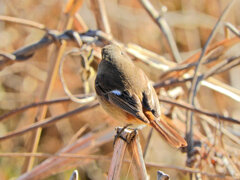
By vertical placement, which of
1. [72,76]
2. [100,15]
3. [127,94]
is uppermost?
[100,15]

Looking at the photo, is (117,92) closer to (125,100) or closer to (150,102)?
(125,100)

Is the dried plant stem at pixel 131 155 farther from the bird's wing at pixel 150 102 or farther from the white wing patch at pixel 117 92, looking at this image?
the white wing patch at pixel 117 92

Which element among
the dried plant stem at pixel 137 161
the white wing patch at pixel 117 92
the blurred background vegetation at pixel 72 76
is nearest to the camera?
the dried plant stem at pixel 137 161

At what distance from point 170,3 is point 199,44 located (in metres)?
0.70

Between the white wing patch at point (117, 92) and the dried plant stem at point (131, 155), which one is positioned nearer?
the dried plant stem at point (131, 155)

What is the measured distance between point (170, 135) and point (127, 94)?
0.40 meters

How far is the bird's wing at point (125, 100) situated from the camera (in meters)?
1.98

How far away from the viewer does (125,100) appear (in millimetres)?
2088

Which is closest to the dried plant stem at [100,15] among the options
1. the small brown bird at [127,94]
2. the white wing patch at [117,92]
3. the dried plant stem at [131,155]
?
the small brown bird at [127,94]

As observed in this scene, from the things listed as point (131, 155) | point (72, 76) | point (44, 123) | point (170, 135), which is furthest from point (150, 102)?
point (72, 76)

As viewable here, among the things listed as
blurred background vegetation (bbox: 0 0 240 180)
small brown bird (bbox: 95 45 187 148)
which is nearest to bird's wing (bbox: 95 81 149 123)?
small brown bird (bbox: 95 45 187 148)

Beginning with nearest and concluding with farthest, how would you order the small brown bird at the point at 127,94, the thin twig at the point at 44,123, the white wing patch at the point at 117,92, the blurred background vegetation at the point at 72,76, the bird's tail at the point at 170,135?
the bird's tail at the point at 170,135
the small brown bird at the point at 127,94
the white wing patch at the point at 117,92
the thin twig at the point at 44,123
the blurred background vegetation at the point at 72,76

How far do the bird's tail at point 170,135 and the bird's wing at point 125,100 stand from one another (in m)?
0.08

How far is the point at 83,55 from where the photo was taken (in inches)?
93.9
